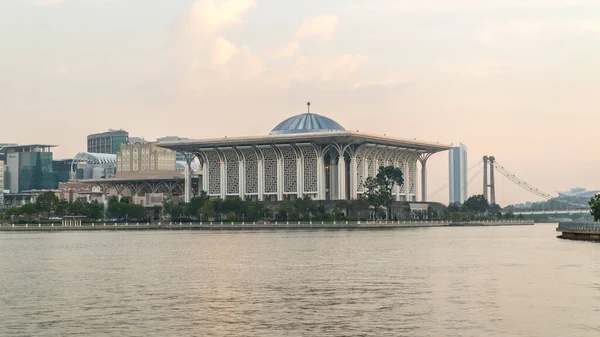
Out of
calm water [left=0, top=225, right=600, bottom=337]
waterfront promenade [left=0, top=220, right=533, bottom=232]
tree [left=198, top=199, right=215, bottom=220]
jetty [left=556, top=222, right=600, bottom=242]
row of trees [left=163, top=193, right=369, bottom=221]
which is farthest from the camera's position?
tree [left=198, top=199, right=215, bottom=220]

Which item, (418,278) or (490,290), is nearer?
(490,290)

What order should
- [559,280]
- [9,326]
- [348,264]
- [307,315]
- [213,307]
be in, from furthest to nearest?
1. [348,264]
2. [559,280]
3. [213,307]
4. [307,315]
5. [9,326]

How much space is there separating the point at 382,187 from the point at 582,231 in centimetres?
8723

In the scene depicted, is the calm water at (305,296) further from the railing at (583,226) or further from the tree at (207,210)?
the tree at (207,210)

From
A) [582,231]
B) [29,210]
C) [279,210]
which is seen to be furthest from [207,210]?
[582,231]

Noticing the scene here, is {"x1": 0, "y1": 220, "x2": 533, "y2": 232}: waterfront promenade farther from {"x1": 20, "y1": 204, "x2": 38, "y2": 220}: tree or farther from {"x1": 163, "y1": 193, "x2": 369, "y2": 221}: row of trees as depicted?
{"x1": 20, "y1": 204, "x2": 38, "y2": 220}: tree

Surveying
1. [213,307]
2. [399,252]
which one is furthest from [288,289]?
[399,252]

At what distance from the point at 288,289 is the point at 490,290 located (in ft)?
29.7

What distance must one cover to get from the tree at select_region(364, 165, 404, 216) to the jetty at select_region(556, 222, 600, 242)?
2500 inches

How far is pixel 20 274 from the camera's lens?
59000 mm

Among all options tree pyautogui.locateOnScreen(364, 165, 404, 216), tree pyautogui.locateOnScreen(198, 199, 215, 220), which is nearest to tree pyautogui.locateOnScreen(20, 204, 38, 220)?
tree pyautogui.locateOnScreen(198, 199, 215, 220)

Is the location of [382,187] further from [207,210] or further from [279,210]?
[207,210]

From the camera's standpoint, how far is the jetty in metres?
97.9

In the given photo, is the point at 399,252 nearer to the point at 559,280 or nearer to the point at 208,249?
the point at 208,249
